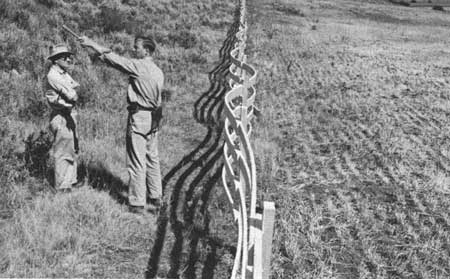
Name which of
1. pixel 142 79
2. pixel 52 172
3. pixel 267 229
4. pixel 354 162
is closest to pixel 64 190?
pixel 52 172

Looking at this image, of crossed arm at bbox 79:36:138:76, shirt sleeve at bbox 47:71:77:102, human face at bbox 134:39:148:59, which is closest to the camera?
crossed arm at bbox 79:36:138:76

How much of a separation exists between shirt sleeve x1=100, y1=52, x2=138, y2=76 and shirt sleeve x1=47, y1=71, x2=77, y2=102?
68cm

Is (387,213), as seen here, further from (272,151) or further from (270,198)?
(272,151)

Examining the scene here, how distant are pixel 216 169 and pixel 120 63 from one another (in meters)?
2.55

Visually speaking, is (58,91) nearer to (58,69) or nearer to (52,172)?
(58,69)

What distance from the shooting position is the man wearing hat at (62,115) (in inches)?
223

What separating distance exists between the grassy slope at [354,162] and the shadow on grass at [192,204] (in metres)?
0.70

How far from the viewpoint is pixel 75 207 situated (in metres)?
5.45

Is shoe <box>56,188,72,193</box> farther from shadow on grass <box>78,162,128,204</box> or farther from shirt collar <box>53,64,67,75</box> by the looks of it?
shirt collar <box>53,64,67,75</box>

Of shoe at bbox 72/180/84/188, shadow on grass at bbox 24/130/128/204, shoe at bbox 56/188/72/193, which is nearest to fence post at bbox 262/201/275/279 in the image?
shadow on grass at bbox 24/130/128/204

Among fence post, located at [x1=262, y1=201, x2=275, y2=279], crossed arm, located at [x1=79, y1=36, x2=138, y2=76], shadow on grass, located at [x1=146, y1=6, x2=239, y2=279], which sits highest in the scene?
crossed arm, located at [x1=79, y1=36, x2=138, y2=76]

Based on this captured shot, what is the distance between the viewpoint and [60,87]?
18.5 feet

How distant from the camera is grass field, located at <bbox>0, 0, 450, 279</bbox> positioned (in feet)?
16.2

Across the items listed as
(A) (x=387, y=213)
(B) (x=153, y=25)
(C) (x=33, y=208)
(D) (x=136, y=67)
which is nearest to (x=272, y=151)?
(A) (x=387, y=213)
